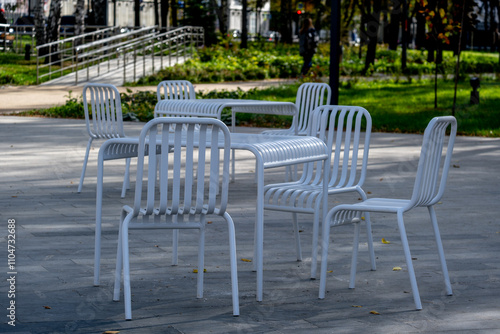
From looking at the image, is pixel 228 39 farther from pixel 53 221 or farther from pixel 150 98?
pixel 53 221

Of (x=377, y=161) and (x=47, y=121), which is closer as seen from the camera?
(x=377, y=161)

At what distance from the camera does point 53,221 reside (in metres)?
6.58

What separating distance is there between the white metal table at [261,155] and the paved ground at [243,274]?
0.26m

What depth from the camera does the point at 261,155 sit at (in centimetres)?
448

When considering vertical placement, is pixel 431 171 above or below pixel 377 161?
above

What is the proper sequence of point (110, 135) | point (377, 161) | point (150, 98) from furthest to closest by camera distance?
point (150, 98) < point (377, 161) < point (110, 135)

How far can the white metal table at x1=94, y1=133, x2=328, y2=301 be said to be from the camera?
14.7ft

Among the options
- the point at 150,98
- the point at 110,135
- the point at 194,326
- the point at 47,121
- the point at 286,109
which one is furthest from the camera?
the point at 150,98

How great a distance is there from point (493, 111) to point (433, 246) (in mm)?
12019

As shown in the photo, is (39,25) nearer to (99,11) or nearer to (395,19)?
(99,11)

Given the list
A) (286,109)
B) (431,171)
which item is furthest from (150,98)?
(431,171)

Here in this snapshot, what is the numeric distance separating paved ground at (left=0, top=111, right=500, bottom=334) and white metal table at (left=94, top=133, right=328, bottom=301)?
0.84 ft

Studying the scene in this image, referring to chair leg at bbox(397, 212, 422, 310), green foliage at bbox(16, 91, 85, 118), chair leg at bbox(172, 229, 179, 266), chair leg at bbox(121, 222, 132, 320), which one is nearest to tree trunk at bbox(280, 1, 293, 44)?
green foliage at bbox(16, 91, 85, 118)

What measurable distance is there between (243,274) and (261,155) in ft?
3.18
